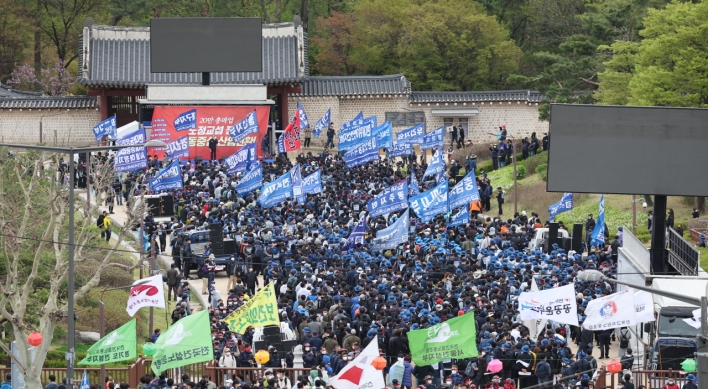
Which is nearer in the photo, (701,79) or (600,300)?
(600,300)

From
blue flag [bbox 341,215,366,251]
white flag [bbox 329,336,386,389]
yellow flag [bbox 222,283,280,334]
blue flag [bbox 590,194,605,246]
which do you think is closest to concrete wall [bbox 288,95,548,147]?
blue flag [bbox 590,194,605,246]

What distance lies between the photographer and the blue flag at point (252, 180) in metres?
43.5

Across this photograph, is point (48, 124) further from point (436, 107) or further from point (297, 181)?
point (297, 181)

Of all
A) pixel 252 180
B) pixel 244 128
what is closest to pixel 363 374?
pixel 252 180

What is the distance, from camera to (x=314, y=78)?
65.1 m

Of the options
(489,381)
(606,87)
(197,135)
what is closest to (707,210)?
(606,87)

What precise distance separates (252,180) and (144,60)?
891 inches

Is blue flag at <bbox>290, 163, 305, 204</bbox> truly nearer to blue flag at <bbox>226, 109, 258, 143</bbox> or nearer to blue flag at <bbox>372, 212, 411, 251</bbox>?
blue flag at <bbox>372, 212, 411, 251</bbox>

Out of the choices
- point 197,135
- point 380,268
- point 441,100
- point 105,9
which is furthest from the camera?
point 105,9

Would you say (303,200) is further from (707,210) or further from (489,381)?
(489,381)

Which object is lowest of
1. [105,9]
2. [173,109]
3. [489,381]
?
[489,381]

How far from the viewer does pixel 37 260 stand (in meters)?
29.9

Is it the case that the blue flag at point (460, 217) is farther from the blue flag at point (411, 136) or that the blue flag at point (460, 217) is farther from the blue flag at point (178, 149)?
the blue flag at point (178, 149)

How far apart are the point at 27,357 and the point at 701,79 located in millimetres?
23172
